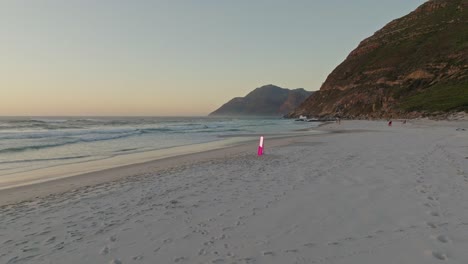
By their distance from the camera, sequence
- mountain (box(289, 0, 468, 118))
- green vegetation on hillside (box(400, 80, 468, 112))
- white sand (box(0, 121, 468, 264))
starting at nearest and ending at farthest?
white sand (box(0, 121, 468, 264)), green vegetation on hillside (box(400, 80, 468, 112)), mountain (box(289, 0, 468, 118))

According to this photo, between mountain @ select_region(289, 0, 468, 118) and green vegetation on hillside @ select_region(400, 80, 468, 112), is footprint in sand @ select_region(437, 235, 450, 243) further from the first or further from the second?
mountain @ select_region(289, 0, 468, 118)

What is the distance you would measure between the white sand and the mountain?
64569 mm

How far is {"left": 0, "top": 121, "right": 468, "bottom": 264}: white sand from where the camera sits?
16.7 feet

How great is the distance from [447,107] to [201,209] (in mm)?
71013

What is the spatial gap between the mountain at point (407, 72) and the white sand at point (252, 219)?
64.6 meters

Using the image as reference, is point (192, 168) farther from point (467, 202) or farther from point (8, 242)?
point (467, 202)

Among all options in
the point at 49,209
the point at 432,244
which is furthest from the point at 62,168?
the point at 432,244

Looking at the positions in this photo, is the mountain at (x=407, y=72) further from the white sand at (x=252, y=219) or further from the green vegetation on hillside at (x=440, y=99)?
the white sand at (x=252, y=219)

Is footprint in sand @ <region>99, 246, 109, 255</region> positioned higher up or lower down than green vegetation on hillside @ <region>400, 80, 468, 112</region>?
lower down

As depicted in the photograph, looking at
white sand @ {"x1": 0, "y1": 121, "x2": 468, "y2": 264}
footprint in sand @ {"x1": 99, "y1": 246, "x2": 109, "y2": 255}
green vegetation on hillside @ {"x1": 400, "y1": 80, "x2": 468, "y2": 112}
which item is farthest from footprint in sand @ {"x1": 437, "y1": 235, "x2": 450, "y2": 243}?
green vegetation on hillside @ {"x1": 400, "y1": 80, "x2": 468, "y2": 112}

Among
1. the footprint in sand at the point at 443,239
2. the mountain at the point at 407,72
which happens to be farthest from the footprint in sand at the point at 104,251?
the mountain at the point at 407,72

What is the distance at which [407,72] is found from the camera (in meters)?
104

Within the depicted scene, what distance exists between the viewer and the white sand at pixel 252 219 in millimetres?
5092

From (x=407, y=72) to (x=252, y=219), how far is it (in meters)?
113
